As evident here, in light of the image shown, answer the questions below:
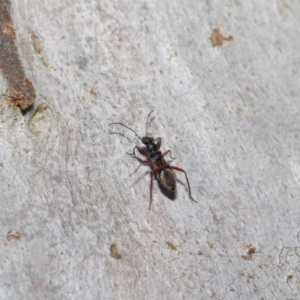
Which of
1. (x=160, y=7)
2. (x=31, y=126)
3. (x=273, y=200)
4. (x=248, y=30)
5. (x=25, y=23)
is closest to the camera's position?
(x=31, y=126)

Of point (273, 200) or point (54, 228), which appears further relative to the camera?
point (273, 200)

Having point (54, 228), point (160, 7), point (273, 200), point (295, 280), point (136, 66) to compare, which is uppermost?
point (160, 7)

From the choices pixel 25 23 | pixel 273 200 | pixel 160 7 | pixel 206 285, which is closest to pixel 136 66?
pixel 160 7

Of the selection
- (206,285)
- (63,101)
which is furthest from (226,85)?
(206,285)

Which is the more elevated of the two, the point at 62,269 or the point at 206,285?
the point at 62,269

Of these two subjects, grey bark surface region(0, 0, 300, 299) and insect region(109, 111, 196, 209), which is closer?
grey bark surface region(0, 0, 300, 299)

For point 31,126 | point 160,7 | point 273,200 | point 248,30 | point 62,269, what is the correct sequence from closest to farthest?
point 62,269 < point 31,126 < point 273,200 < point 160,7 < point 248,30

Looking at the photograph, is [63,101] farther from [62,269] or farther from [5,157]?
[62,269]
